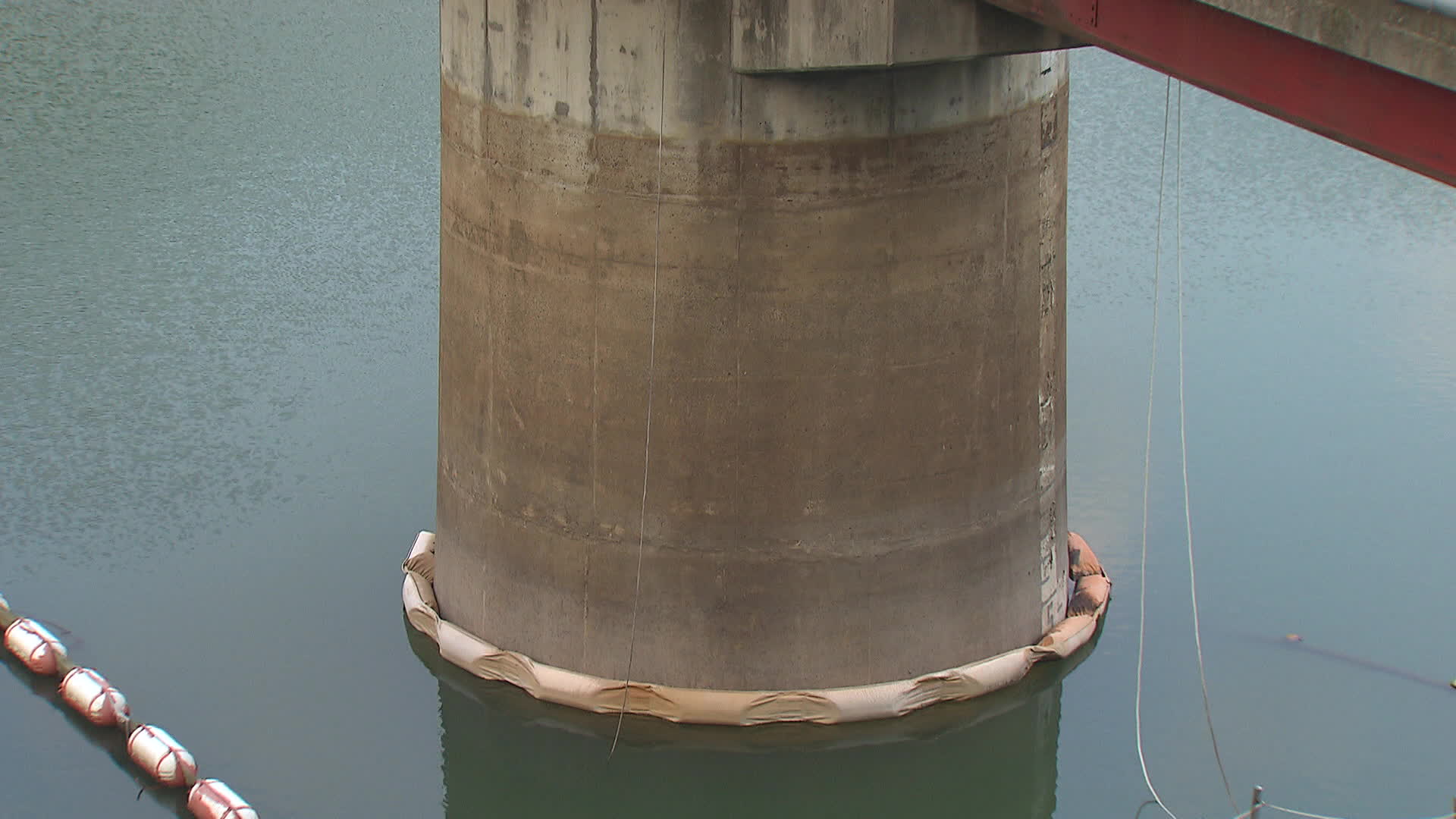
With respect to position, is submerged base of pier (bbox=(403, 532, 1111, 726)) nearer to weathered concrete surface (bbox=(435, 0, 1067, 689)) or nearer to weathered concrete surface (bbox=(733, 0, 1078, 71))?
weathered concrete surface (bbox=(435, 0, 1067, 689))

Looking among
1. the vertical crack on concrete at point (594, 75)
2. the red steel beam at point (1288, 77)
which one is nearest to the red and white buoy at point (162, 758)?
the vertical crack on concrete at point (594, 75)

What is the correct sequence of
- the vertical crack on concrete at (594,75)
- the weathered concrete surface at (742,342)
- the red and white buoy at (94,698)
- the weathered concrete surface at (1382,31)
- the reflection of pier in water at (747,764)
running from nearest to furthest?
the weathered concrete surface at (1382,31) → the vertical crack on concrete at (594,75) → the weathered concrete surface at (742,342) → the reflection of pier in water at (747,764) → the red and white buoy at (94,698)

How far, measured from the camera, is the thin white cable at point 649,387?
17594mm

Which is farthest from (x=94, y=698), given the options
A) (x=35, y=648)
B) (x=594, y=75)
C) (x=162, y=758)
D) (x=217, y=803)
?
(x=594, y=75)

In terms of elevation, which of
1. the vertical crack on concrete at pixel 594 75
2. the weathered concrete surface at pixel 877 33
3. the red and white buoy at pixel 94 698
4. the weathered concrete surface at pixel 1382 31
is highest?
the weathered concrete surface at pixel 1382 31

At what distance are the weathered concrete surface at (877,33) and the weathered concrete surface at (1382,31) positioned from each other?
12.1 ft

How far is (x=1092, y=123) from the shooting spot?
35781 mm

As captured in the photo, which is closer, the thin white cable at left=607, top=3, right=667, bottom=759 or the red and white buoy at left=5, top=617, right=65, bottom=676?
the thin white cable at left=607, top=3, right=667, bottom=759

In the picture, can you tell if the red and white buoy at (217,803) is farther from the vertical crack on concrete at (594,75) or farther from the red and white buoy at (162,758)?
the vertical crack on concrete at (594,75)

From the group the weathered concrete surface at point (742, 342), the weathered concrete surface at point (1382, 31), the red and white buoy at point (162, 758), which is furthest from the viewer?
the red and white buoy at point (162, 758)

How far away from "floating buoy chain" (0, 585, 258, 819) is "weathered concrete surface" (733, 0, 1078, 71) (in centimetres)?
779

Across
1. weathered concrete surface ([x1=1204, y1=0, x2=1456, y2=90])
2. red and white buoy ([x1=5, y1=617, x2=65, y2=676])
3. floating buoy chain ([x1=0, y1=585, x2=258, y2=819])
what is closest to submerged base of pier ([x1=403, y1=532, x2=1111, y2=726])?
floating buoy chain ([x1=0, y1=585, x2=258, y2=819])

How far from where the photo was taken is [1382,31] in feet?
40.0

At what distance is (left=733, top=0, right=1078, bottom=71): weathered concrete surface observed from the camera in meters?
16.4
